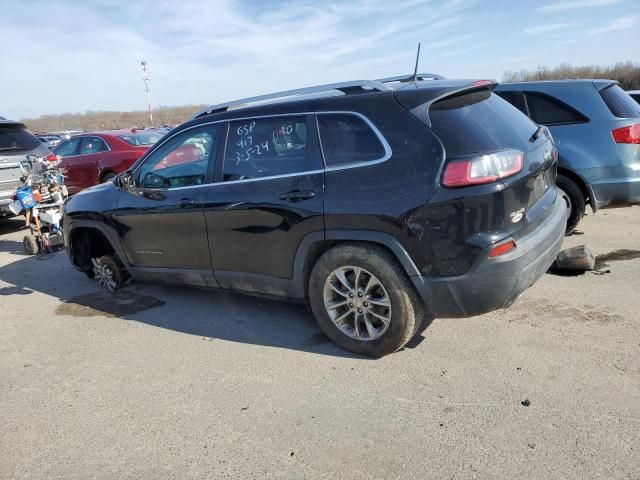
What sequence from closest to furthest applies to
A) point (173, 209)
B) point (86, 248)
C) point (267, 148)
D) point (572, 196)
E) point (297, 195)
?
point (297, 195)
point (267, 148)
point (173, 209)
point (572, 196)
point (86, 248)

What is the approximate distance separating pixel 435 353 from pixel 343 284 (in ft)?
2.67

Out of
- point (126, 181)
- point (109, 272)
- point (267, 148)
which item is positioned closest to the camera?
point (267, 148)

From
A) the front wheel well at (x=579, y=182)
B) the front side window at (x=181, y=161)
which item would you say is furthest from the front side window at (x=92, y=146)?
the front wheel well at (x=579, y=182)

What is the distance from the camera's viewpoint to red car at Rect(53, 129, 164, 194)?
10.5m

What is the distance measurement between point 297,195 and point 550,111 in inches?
151

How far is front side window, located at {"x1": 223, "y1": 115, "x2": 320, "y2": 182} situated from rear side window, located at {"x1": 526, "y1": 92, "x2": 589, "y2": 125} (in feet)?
11.7

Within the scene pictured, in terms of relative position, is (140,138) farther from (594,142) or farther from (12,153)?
(594,142)

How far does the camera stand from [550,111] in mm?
5887

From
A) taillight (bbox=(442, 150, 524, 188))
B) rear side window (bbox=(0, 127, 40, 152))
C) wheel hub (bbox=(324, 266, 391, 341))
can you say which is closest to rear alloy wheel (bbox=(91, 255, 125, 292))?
wheel hub (bbox=(324, 266, 391, 341))

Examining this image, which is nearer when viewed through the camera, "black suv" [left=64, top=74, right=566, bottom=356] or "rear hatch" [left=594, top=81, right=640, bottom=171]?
"black suv" [left=64, top=74, right=566, bottom=356]

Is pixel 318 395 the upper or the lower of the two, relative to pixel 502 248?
lower

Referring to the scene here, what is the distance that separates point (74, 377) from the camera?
369 centimetres

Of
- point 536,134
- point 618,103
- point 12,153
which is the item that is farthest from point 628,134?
point 12,153

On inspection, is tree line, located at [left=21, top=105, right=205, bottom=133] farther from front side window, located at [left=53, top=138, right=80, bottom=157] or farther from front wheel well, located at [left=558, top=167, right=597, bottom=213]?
front wheel well, located at [left=558, top=167, right=597, bottom=213]
